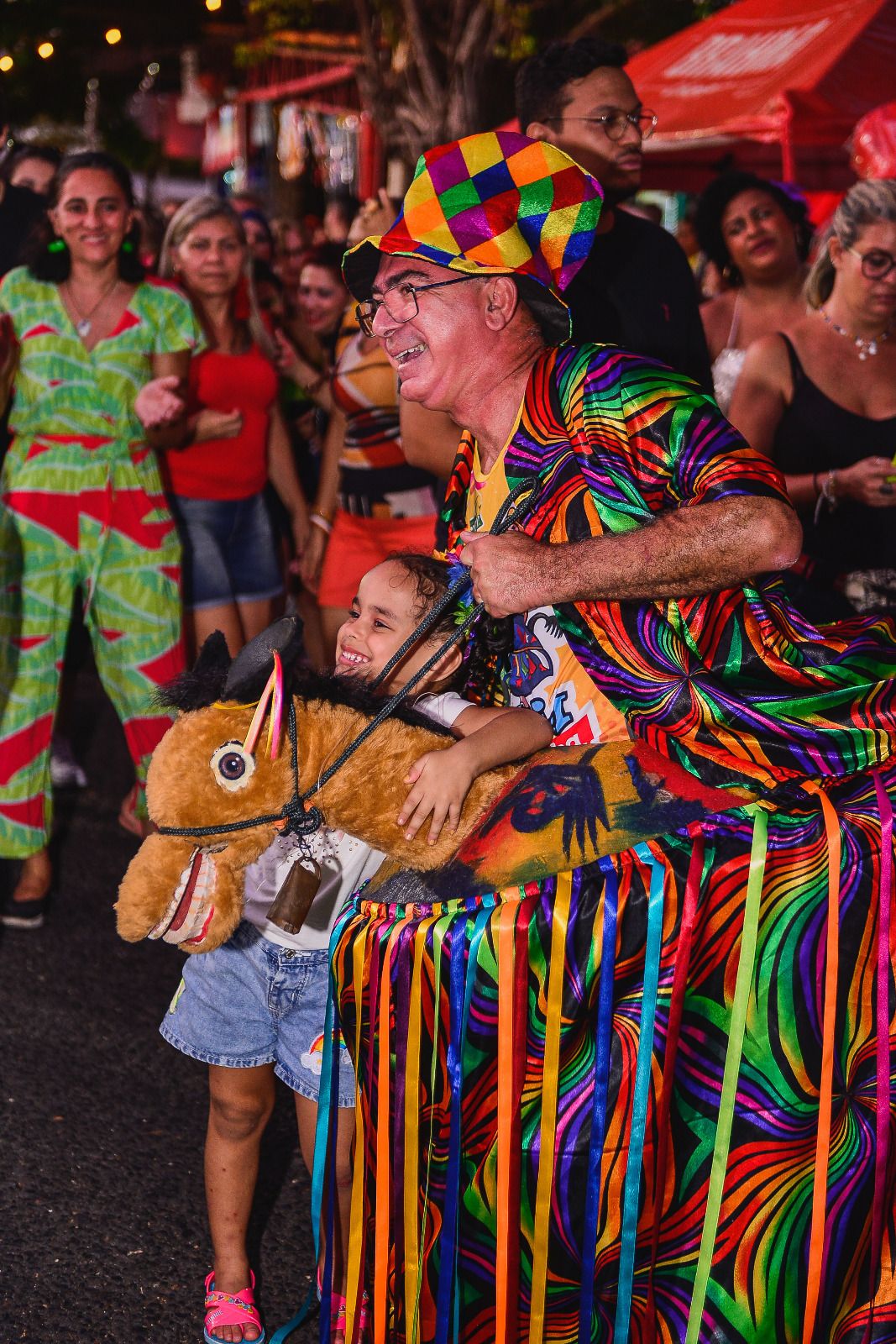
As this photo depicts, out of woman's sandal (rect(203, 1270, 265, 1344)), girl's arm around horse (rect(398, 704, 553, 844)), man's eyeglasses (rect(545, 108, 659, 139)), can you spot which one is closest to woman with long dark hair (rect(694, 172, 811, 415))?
man's eyeglasses (rect(545, 108, 659, 139))

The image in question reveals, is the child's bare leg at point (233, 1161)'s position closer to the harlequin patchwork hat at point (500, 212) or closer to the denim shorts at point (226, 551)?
the harlequin patchwork hat at point (500, 212)

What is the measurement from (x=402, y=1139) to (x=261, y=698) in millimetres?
664

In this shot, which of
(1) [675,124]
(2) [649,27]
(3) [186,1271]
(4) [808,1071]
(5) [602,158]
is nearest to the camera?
(4) [808,1071]

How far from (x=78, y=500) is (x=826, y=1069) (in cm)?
301

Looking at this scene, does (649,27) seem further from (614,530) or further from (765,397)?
(614,530)

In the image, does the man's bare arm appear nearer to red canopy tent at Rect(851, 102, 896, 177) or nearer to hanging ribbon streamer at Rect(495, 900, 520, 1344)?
hanging ribbon streamer at Rect(495, 900, 520, 1344)

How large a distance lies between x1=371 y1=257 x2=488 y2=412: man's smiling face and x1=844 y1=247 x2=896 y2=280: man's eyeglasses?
1.90 m

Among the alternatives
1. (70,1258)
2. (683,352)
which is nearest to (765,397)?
(683,352)

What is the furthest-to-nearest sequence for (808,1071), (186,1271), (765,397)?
(765,397) → (186,1271) → (808,1071)

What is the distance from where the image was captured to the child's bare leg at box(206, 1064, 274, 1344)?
2461 millimetres

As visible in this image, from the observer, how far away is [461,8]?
1566 cm

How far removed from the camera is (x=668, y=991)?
189 cm

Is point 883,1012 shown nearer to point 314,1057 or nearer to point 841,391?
point 314,1057

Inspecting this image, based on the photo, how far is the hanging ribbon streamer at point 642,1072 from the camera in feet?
6.13
